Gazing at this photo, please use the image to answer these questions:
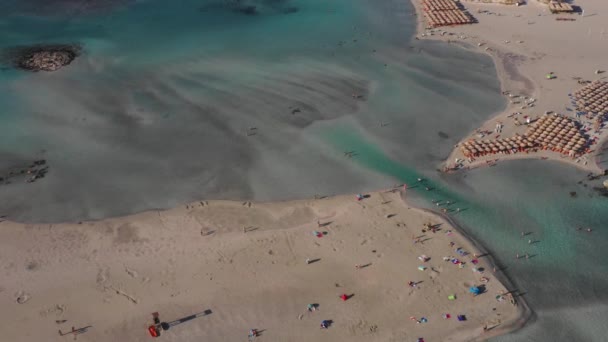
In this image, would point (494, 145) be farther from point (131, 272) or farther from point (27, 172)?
point (27, 172)

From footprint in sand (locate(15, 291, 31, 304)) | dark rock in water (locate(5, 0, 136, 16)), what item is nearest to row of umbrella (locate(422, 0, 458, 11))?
dark rock in water (locate(5, 0, 136, 16))

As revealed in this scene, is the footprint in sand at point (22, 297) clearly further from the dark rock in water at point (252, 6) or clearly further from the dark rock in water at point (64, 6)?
the dark rock in water at point (64, 6)

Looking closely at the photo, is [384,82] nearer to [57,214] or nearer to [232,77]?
[232,77]

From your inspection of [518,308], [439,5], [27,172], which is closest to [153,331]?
[27,172]

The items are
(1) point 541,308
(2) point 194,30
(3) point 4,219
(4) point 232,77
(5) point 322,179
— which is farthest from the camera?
(2) point 194,30

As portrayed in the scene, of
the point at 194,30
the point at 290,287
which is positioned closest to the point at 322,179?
the point at 290,287

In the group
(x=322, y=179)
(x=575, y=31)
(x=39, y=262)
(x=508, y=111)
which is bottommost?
(x=39, y=262)

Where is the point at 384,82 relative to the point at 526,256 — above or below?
above

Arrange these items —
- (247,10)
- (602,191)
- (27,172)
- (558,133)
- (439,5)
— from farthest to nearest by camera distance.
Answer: (439,5)
(247,10)
(558,133)
(27,172)
(602,191)
